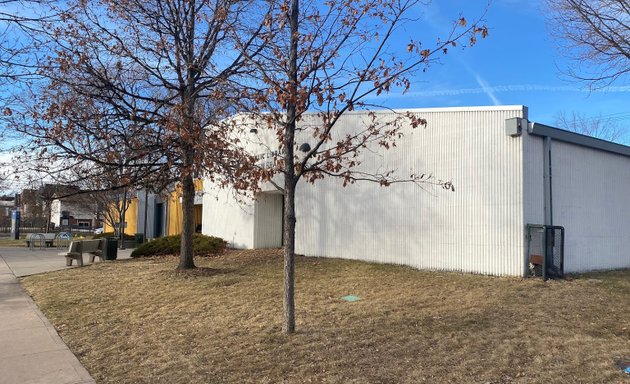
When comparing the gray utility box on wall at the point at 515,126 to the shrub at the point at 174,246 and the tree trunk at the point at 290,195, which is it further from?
the shrub at the point at 174,246

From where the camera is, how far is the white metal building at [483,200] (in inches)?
424

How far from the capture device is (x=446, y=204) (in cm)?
1178

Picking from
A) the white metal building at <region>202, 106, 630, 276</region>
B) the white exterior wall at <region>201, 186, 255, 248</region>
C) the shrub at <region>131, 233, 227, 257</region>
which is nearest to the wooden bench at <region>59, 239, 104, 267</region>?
the shrub at <region>131, 233, 227, 257</region>

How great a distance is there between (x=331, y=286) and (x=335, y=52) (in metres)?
5.14

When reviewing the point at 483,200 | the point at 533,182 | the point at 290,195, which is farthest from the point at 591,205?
the point at 290,195

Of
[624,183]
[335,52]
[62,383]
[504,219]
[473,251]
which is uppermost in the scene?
[335,52]

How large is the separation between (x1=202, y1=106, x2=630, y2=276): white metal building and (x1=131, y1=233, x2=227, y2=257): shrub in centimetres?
416

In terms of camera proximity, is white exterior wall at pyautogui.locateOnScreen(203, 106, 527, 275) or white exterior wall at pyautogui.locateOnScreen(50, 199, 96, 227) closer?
white exterior wall at pyautogui.locateOnScreen(203, 106, 527, 275)

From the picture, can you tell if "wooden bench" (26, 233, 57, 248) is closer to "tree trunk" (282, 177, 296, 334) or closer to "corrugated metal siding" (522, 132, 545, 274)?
"tree trunk" (282, 177, 296, 334)

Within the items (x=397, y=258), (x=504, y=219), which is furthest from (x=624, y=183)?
(x=397, y=258)

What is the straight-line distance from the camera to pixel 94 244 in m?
16.6

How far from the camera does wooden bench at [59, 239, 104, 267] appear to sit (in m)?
15.3

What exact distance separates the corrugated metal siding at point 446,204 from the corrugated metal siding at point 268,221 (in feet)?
12.4

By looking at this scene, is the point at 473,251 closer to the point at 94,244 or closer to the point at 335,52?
the point at 335,52
